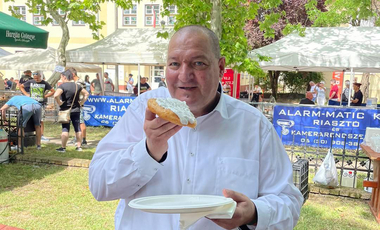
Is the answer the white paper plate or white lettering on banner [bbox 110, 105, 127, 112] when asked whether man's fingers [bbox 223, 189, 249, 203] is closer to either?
the white paper plate

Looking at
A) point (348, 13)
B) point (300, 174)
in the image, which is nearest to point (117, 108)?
point (300, 174)

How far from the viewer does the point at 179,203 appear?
4.37 feet

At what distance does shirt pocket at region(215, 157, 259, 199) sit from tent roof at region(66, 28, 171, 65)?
35.5ft

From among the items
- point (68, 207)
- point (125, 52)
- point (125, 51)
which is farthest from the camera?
point (125, 51)

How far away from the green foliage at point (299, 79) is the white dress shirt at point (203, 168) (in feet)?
97.4

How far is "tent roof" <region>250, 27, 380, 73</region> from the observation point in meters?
11.8

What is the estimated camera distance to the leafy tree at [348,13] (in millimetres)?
13051

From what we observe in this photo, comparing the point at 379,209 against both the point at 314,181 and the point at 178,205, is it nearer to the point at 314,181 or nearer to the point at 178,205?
the point at 314,181

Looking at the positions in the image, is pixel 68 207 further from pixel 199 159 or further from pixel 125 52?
pixel 125 52

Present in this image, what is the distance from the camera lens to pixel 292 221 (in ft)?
5.39

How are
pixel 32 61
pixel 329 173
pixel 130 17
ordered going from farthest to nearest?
pixel 130 17 → pixel 32 61 → pixel 329 173

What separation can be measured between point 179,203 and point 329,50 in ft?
41.8

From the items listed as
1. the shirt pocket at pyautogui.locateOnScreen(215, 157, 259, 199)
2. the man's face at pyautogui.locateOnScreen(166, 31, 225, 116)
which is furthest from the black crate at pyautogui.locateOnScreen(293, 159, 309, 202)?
the man's face at pyautogui.locateOnScreen(166, 31, 225, 116)

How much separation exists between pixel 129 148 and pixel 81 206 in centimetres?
424
